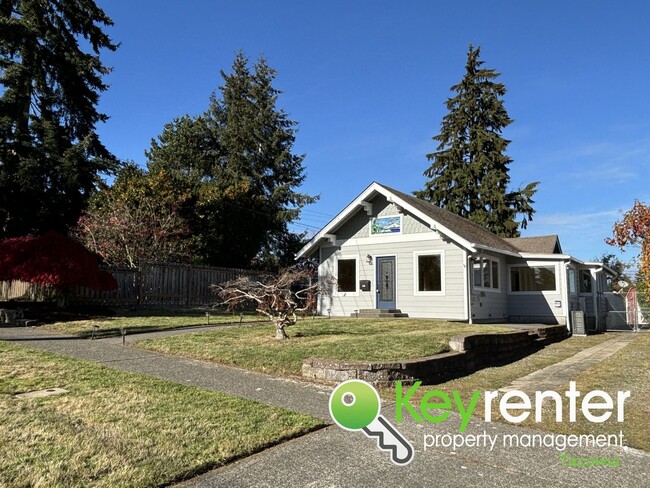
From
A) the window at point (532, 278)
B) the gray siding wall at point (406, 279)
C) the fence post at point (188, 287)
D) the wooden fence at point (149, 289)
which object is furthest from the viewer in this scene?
the fence post at point (188, 287)

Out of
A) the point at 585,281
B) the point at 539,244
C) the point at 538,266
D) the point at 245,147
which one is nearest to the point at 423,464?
the point at 538,266

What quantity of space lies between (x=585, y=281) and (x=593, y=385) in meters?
16.6

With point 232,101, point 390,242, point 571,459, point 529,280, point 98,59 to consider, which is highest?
point 232,101

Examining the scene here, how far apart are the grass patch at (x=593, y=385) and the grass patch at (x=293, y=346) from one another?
104 cm

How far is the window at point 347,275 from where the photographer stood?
62.9ft

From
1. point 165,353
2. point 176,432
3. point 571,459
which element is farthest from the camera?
point 165,353

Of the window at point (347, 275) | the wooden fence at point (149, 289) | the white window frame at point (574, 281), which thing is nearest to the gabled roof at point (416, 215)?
the window at point (347, 275)

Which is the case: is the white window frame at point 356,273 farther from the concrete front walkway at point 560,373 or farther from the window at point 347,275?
the concrete front walkway at point 560,373

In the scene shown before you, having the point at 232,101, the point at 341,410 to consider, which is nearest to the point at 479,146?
the point at 232,101

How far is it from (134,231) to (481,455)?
2152 cm

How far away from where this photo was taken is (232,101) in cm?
4103

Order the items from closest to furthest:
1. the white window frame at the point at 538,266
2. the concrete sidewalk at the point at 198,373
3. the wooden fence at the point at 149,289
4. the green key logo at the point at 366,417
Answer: the green key logo at the point at 366,417
the concrete sidewalk at the point at 198,373
the white window frame at the point at 538,266
the wooden fence at the point at 149,289

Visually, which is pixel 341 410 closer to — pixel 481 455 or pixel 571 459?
pixel 481 455

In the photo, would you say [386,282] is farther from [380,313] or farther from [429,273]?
[429,273]
